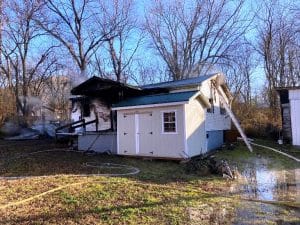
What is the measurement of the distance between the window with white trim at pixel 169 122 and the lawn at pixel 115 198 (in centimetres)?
264

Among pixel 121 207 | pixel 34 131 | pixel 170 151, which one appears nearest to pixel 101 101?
pixel 170 151

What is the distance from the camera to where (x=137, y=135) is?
15008mm

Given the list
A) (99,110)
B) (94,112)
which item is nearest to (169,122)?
(99,110)

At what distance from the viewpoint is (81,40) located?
33.2 m

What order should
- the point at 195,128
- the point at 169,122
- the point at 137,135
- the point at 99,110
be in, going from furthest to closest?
1. the point at 99,110
2. the point at 137,135
3. the point at 195,128
4. the point at 169,122

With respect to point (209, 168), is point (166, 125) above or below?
above

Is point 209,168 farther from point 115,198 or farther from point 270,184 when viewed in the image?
point 115,198

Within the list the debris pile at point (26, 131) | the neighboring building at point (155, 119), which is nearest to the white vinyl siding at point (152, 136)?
the neighboring building at point (155, 119)

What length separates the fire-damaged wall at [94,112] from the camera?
63.0 ft

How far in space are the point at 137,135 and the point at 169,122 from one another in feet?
5.78

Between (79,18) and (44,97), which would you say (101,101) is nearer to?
(79,18)

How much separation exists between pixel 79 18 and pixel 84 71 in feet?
17.9

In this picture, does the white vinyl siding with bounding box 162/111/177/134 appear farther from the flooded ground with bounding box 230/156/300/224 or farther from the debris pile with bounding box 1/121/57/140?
the debris pile with bounding box 1/121/57/140

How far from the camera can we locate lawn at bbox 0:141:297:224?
6.30 metres
